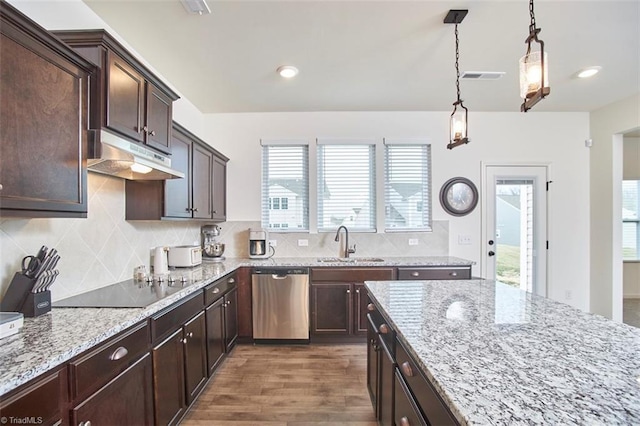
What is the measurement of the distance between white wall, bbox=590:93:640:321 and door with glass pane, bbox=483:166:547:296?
629mm

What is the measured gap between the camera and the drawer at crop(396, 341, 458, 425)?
803 millimetres

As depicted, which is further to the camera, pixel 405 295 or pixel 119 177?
pixel 119 177

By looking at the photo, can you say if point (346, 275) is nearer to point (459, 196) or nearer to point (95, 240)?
point (459, 196)

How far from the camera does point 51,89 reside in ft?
4.11

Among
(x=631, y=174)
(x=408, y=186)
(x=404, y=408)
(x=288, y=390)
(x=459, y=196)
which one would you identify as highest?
(x=631, y=174)

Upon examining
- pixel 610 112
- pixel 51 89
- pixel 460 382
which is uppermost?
pixel 610 112

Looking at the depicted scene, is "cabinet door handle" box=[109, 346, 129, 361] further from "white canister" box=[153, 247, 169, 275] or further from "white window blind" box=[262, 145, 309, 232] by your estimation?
"white window blind" box=[262, 145, 309, 232]

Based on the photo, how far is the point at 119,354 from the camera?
128 centimetres

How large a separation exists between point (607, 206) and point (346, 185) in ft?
11.1

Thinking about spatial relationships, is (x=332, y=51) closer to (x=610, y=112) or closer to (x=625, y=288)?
(x=610, y=112)

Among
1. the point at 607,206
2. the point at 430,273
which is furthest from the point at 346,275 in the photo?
the point at 607,206

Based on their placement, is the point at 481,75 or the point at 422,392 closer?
the point at 422,392

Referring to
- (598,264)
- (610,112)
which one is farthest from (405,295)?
(610,112)

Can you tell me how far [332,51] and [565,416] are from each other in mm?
2580
